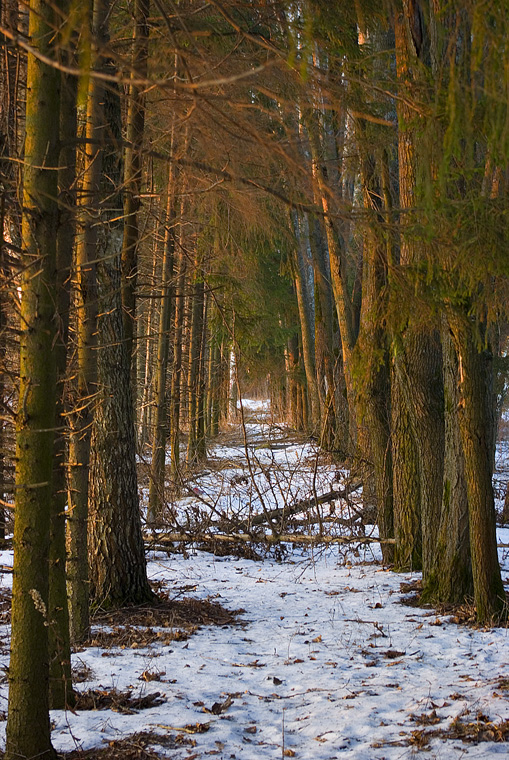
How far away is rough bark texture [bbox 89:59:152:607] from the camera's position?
257 inches

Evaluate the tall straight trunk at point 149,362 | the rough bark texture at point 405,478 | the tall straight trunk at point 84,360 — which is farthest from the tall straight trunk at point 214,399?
the tall straight trunk at point 84,360

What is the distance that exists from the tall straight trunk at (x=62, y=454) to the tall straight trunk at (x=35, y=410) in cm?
17

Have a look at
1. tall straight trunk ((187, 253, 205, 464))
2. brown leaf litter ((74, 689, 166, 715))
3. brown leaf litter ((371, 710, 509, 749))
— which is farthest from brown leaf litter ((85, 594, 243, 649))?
tall straight trunk ((187, 253, 205, 464))

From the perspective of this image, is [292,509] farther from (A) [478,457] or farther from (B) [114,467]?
(A) [478,457]

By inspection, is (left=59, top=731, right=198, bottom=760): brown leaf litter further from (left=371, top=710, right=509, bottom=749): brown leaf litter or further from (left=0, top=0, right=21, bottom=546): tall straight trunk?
(left=0, top=0, right=21, bottom=546): tall straight trunk

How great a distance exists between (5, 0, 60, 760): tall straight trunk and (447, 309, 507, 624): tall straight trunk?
3.74 metres

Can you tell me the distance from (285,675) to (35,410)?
3.13 m

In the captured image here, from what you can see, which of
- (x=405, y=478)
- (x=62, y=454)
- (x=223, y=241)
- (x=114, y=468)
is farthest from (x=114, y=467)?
(x=405, y=478)

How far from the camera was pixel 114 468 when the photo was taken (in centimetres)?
666

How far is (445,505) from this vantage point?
6.79m

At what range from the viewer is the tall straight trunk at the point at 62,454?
12.4 feet

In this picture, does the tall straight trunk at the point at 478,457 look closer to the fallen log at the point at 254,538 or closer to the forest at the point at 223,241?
the forest at the point at 223,241

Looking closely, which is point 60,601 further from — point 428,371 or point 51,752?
point 428,371

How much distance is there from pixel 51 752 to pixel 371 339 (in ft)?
13.8
